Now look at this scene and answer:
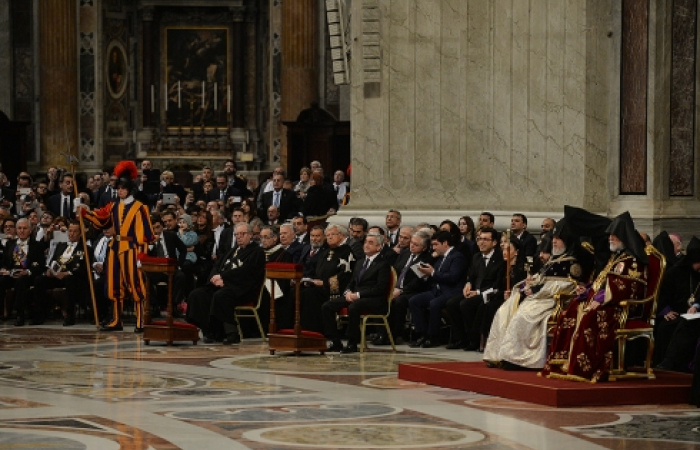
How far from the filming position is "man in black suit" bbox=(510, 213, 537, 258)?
1567 centimetres

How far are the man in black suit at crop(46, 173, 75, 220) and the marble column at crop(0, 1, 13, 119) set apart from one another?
7.30 metres

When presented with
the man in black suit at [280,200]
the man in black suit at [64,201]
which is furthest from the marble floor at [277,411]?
the man in black suit at [64,201]

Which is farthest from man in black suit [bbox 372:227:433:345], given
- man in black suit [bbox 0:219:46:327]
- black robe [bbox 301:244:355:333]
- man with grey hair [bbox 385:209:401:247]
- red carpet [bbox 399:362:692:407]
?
man in black suit [bbox 0:219:46:327]

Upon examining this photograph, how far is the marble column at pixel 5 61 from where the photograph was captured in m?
30.1

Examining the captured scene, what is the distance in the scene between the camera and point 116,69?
31422 millimetres

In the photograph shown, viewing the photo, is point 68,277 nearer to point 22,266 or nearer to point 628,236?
point 22,266

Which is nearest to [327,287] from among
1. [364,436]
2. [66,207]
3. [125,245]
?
[125,245]

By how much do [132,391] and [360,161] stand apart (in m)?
6.71

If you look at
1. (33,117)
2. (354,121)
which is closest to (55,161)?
(33,117)

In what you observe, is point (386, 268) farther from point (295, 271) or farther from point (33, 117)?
point (33, 117)

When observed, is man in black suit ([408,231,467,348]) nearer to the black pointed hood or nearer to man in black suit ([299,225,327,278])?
man in black suit ([299,225,327,278])

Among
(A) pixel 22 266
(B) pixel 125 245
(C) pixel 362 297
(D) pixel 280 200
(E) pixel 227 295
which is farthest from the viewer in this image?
(D) pixel 280 200

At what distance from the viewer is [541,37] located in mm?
16828

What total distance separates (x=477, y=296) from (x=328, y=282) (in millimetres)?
1708
